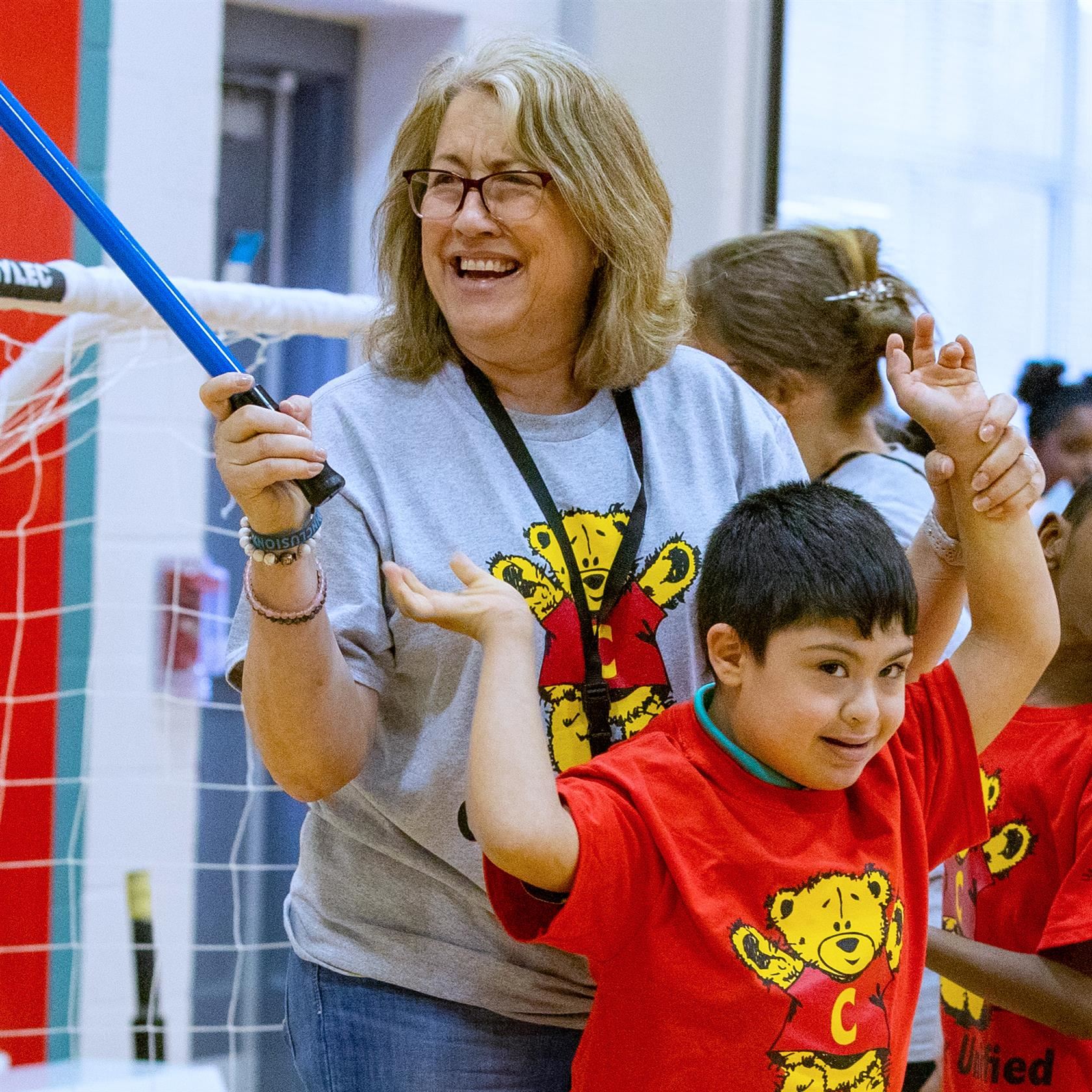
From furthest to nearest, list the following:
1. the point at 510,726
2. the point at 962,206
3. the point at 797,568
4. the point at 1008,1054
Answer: the point at 962,206, the point at 1008,1054, the point at 797,568, the point at 510,726

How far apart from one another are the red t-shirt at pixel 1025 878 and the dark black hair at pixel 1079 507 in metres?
0.18

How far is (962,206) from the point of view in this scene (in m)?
3.10

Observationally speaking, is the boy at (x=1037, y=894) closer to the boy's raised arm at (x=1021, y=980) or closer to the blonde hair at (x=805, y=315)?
the boy's raised arm at (x=1021, y=980)

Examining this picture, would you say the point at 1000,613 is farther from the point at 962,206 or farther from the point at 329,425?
the point at 962,206

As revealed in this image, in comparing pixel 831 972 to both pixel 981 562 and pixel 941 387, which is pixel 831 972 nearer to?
pixel 981 562

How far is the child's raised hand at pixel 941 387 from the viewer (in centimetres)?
117

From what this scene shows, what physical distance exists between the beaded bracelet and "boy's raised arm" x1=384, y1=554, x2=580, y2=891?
0.07 metres

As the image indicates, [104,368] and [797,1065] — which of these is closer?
[797,1065]

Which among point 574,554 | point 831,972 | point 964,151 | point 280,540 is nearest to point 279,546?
point 280,540

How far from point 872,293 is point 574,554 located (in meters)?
0.74

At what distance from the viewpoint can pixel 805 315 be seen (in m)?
1.74

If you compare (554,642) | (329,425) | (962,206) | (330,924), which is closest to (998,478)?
(554,642)

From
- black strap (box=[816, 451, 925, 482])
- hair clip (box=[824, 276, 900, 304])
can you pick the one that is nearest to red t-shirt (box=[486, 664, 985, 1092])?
black strap (box=[816, 451, 925, 482])

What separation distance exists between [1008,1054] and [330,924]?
2.07 feet
